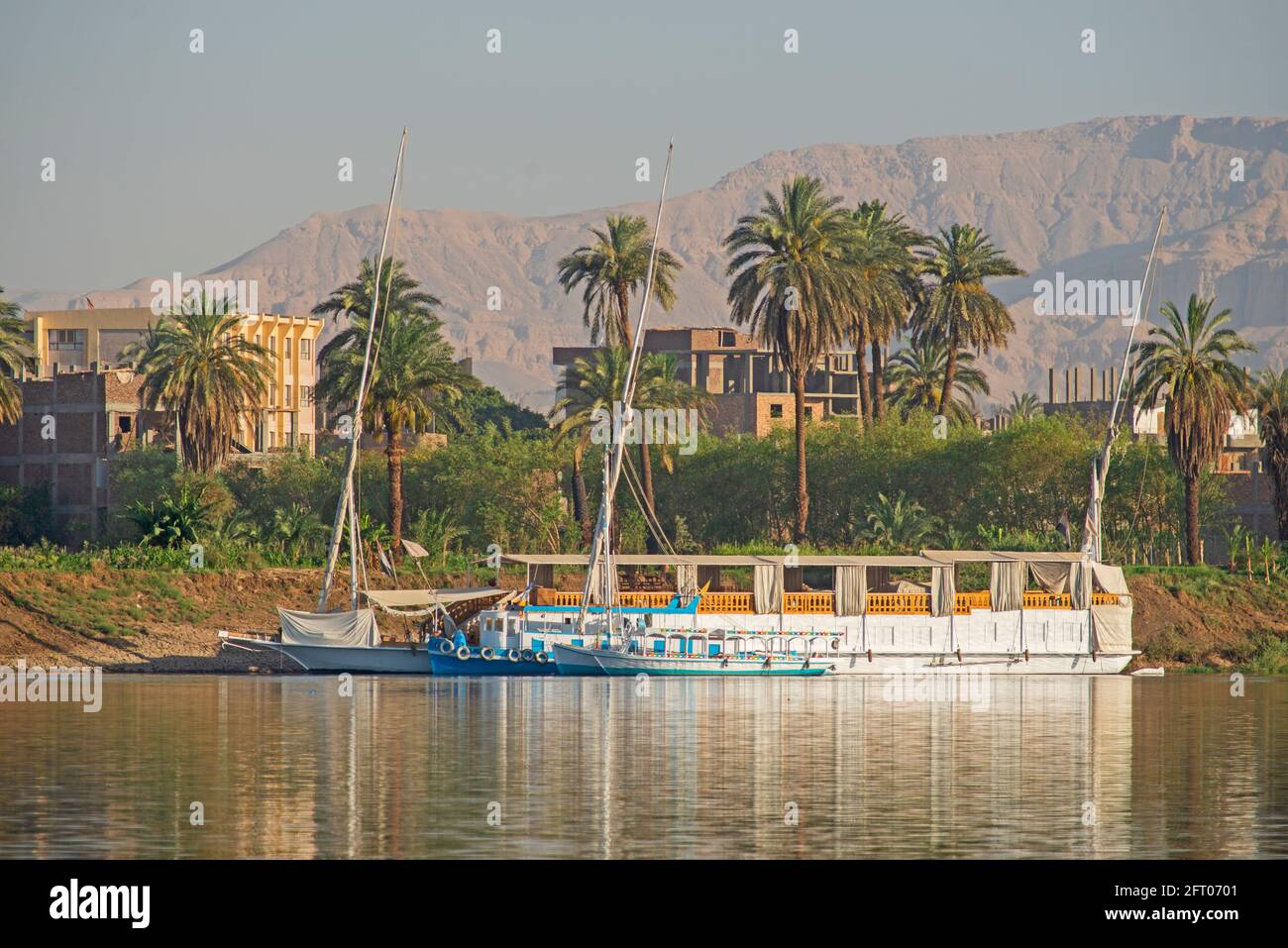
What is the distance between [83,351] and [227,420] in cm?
9115

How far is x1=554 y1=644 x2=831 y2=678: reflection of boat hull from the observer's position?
75125mm

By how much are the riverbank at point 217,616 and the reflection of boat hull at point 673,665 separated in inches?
448

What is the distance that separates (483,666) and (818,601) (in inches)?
550

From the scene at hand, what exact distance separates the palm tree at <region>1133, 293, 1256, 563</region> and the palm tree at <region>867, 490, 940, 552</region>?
13795mm

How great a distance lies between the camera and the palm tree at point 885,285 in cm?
10694

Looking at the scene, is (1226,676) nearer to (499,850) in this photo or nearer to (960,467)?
(960,467)

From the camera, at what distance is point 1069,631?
81.6 meters

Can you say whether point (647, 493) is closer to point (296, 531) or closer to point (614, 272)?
point (614, 272)

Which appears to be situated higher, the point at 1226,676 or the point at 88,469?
the point at 88,469

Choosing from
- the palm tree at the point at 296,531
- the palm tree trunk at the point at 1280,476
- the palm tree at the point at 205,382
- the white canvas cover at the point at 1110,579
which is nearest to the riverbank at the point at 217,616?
the white canvas cover at the point at 1110,579

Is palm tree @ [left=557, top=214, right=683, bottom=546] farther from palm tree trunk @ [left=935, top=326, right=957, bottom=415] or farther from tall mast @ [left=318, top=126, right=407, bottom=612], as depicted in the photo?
tall mast @ [left=318, top=126, right=407, bottom=612]

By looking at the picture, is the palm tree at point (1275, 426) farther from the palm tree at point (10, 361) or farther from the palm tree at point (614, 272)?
the palm tree at point (10, 361)

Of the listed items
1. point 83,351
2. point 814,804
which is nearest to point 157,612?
point 814,804

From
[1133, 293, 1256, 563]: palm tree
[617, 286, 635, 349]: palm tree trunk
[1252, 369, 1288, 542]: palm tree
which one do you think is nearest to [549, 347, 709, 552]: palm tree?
[617, 286, 635, 349]: palm tree trunk
